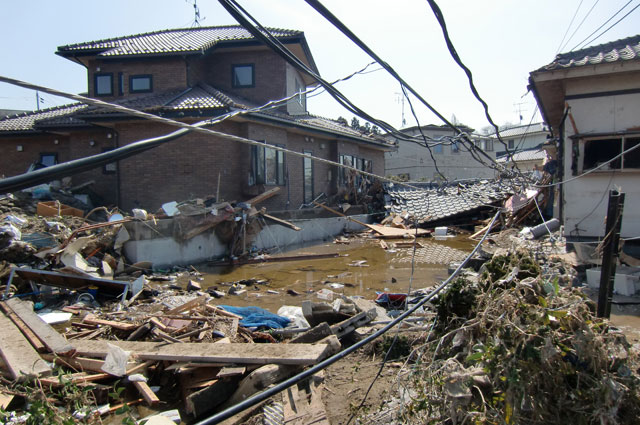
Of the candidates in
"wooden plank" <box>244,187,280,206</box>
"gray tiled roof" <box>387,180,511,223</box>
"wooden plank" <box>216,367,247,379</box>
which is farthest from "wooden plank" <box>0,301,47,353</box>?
"gray tiled roof" <box>387,180,511,223</box>

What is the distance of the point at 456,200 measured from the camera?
19.1m

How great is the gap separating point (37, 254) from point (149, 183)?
26.0 feet

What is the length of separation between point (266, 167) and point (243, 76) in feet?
17.1

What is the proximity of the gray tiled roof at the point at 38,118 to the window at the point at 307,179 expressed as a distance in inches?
389

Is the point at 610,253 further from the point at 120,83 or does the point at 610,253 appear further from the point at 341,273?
the point at 120,83

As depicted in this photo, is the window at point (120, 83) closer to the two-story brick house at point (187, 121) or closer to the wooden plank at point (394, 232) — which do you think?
the two-story brick house at point (187, 121)

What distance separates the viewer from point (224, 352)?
4.50 meters

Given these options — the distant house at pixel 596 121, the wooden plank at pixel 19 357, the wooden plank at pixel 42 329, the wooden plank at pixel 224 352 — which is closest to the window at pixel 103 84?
the wooden plank at pixel 42 329

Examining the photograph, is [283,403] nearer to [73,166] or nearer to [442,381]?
[442,381]

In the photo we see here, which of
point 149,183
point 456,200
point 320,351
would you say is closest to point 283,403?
point 320,351

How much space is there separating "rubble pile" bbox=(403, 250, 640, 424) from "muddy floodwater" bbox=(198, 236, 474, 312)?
5357 mm

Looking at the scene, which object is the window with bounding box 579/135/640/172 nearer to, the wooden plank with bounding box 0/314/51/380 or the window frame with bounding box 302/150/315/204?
the wooden plank with bounding box 0/314/51/380

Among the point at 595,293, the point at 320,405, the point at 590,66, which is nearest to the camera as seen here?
the point at 320,405

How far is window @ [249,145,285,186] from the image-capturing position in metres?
16.5
